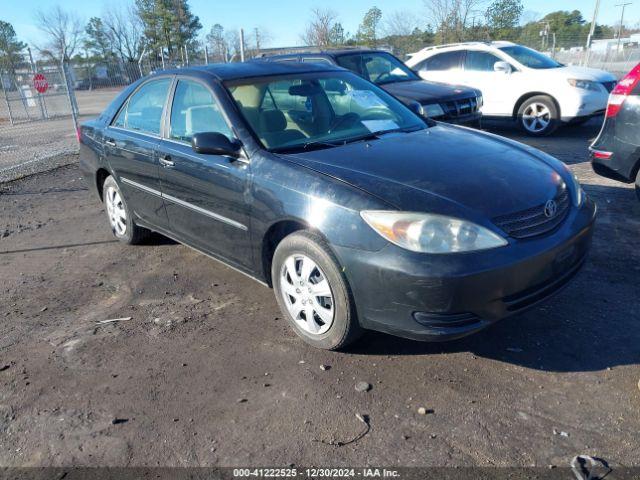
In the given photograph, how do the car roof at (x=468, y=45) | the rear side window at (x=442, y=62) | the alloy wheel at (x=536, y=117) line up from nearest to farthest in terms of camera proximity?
1. the alloy wheel at (x=536, y=117)
2. the car roof at (x=468, y=45)
3. the rear side window at (x=442, y=62)

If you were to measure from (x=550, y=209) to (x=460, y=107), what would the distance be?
569 centimetres

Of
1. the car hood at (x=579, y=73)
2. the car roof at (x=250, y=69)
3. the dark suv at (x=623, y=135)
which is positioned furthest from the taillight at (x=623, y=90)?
the car hood at (x=579, y=73)

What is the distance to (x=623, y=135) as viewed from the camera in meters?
5.13

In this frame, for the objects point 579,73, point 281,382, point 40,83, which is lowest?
point 281,382

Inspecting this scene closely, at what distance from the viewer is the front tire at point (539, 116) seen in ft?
31.1

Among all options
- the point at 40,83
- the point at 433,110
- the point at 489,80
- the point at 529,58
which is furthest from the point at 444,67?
Result: the point at 40,83

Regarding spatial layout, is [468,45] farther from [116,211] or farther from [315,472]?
[315,472]

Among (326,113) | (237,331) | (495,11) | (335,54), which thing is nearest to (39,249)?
(237,331)

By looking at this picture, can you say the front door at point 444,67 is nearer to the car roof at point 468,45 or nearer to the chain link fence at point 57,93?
the car roof at point 468,45

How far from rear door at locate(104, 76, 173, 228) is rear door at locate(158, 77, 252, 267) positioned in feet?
0.56

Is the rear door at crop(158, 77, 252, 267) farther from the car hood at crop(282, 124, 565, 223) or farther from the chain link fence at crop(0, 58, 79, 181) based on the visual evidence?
the chain link fence at crop(0, 58, 79, 181)

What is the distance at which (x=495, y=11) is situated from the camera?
95.9 ft

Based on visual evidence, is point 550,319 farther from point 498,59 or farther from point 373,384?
point 498,59

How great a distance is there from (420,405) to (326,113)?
2.27 metres
